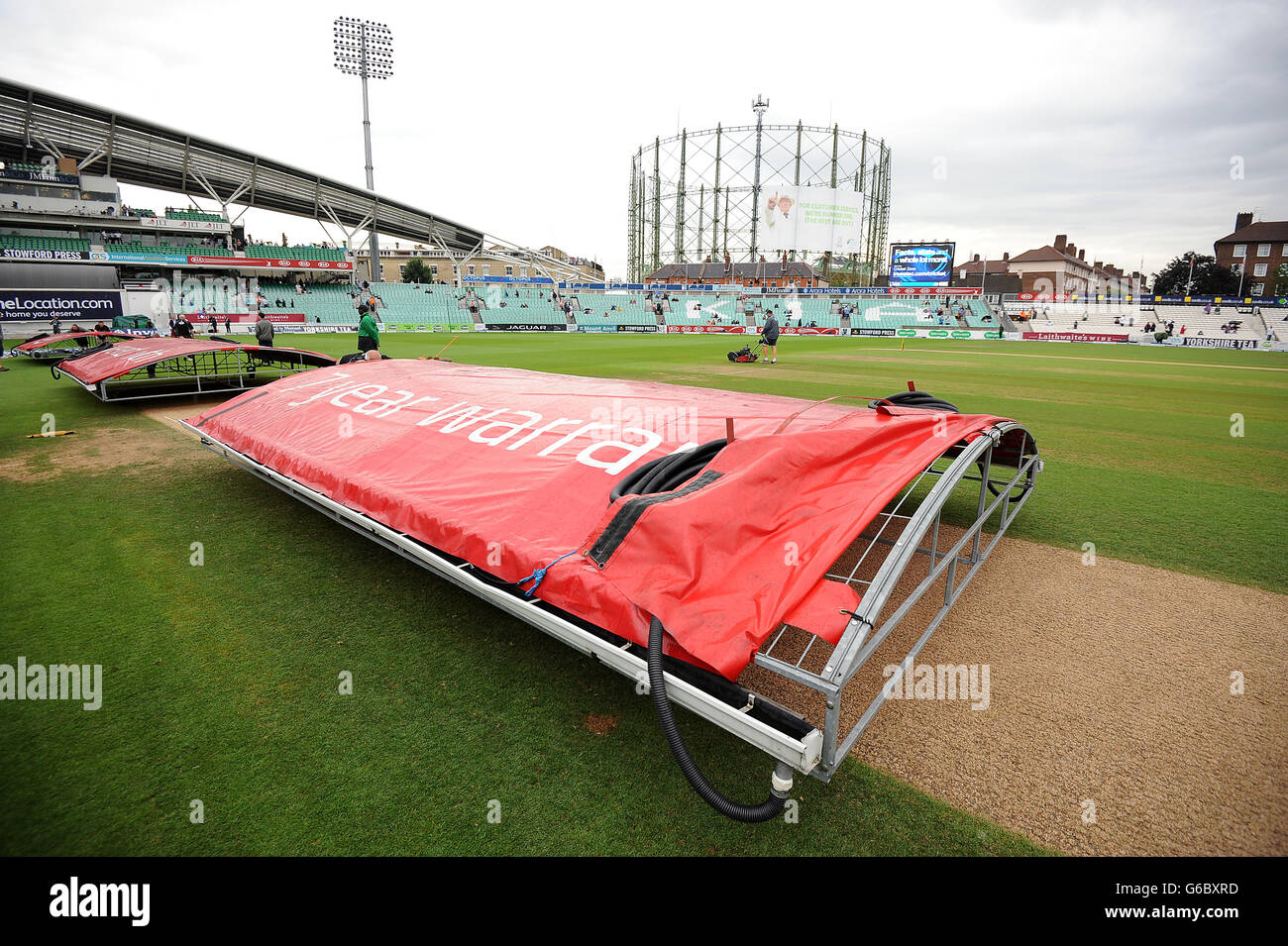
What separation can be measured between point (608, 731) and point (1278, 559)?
600cm

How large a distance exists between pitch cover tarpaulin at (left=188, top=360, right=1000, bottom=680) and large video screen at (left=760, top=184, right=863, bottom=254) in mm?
65494

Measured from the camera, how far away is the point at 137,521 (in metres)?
5.75

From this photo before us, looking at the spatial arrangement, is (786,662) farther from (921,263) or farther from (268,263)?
(921,263)

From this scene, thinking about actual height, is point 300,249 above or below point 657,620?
above

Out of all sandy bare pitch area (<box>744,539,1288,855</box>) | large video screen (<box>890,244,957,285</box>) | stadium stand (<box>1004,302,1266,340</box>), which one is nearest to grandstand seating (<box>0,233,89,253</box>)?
sandy bare pitch area (<box>744,539,1288,855</box>)

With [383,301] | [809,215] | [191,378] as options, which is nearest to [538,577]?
[191,378]

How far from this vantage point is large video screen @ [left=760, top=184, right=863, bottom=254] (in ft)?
209

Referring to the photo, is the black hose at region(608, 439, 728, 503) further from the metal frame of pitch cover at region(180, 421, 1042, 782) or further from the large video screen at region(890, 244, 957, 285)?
the large video screen at region(890, 244, 957, 285)

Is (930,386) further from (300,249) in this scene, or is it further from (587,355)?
(300,249)

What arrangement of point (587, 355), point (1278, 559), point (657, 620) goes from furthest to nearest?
point (587, 355)
point (1278, 559)
point (657, 620)

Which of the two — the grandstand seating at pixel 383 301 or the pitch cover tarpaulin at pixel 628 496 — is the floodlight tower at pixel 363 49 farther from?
the pitch cover tarpaulin at pixel 628 496

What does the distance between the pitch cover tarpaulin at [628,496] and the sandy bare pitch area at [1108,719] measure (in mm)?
979
